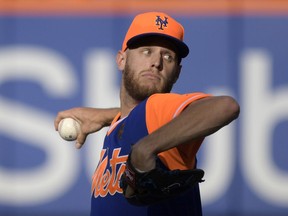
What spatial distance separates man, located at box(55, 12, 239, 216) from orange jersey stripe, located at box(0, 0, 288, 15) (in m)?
2.91

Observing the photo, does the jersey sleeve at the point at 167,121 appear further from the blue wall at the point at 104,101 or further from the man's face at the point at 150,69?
the blue wall at the point at 104,101

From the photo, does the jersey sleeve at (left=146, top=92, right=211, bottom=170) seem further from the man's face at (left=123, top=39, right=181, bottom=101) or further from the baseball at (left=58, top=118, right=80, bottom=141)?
the baseball at (left=58, top=118, right=80, bottom=141)

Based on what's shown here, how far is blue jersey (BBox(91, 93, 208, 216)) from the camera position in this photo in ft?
8.50

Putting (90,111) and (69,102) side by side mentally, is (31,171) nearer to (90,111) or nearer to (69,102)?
(69,102)

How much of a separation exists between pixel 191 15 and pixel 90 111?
8.78ft

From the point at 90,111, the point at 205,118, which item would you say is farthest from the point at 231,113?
the point at 90,111

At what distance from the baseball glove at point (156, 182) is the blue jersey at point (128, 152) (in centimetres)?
18

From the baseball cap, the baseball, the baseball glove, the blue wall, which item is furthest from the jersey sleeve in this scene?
the blue wall

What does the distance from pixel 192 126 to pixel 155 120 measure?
37 centimetres

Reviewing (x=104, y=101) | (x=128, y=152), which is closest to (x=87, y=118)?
(x=128, y=152)

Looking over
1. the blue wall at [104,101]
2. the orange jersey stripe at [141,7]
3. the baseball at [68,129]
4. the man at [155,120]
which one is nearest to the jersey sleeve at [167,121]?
the man at [155,120]

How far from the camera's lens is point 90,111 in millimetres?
3807

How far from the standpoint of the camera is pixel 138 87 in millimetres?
2980

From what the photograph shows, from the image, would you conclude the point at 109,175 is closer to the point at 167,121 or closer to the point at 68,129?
the point at 167,121
